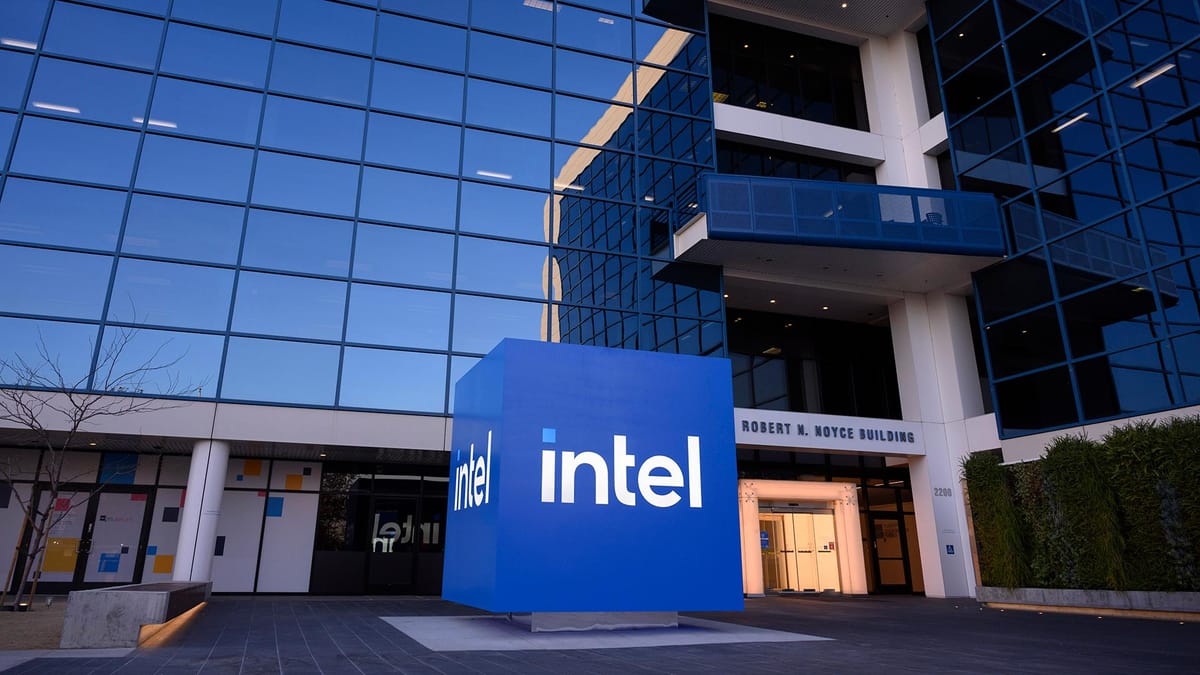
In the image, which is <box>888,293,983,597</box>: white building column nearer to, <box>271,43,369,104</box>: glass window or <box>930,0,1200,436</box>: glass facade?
<box>930,0,1200,436</box>: glass facade

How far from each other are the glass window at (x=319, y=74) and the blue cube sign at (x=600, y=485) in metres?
13.3

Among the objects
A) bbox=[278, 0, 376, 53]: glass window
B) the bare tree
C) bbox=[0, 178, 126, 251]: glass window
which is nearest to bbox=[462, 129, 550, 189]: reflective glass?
bbox=[278, 0, 376, 53]: glass window

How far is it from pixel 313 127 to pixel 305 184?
5.89 feet

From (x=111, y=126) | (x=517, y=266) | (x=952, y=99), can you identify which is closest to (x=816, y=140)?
(x=952, y=99)

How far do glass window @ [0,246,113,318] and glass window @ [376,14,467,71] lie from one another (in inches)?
388

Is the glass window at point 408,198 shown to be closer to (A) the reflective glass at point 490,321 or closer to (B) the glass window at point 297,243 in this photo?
(B) the glass window at point 297,243

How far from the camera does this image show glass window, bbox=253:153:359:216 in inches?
790

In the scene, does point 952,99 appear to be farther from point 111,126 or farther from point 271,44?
point 111,126

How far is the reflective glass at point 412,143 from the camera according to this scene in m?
21.5

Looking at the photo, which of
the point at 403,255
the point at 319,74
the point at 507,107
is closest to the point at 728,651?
the point at 403,255

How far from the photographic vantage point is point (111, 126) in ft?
63.0

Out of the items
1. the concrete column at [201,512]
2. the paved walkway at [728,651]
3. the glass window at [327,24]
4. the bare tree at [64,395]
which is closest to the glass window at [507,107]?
the glass window at [327,24]

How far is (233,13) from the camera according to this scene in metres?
21.2

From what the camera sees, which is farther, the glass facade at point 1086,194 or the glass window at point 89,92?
the glass window at point 89,92
